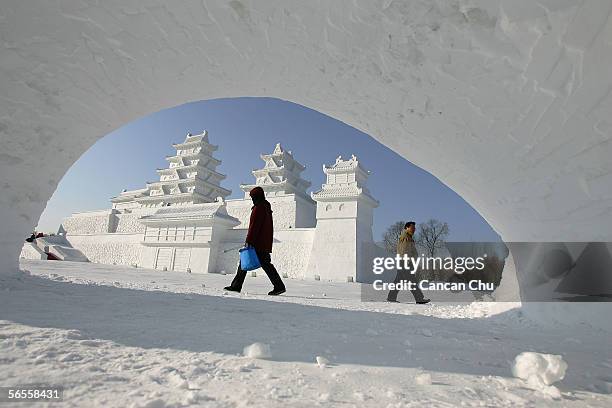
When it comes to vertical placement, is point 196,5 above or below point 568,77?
above

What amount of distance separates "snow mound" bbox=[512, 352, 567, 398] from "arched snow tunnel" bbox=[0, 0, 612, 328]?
1.59 metres

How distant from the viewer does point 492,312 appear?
149 inches

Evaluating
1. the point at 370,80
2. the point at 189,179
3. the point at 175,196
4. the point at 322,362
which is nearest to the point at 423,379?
the point at 322,362

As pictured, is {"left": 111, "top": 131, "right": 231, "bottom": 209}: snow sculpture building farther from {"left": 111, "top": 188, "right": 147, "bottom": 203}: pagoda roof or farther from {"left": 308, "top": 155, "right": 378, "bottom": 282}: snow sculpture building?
{"left": 308, "top": 155, "right": 378, "bottom": 282}: snow sculpture building

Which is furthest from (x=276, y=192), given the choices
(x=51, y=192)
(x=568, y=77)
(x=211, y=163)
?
(x=568, y=77)

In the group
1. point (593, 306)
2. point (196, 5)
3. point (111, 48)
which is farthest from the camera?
point (593, 306)

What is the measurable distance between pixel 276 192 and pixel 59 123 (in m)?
23.8

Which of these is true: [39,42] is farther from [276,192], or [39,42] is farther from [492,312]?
[276,192]

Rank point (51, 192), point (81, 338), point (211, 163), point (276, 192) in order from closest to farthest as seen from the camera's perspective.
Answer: point (81, 338) → point (51, 192) → point (276, 192) → point (211, 163)

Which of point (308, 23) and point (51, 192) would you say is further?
point (51, 192)

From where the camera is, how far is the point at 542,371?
133 centimetres

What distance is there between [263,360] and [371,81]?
2272mm

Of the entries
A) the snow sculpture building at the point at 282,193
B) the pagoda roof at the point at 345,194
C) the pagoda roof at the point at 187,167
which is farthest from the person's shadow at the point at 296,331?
the pagoda roof at the point at 187,167

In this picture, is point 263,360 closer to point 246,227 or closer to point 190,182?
point 246,227
